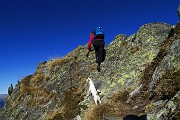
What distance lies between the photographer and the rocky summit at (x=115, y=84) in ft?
48.3

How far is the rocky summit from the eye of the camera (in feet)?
48.3

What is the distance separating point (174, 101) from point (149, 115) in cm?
193

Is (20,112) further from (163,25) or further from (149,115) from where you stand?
(149,115)

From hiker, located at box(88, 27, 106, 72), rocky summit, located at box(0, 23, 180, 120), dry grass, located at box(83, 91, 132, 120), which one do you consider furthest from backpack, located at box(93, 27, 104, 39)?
dry grass, located at box(83, 91, 132, 120)

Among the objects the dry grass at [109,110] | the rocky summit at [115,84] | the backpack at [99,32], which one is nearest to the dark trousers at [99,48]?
the backpack at [99,32]

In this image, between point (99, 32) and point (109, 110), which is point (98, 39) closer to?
point (99, 32)

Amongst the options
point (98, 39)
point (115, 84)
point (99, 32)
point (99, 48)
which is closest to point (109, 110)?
point (115, 84)

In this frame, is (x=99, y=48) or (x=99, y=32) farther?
(x=99, y=48)

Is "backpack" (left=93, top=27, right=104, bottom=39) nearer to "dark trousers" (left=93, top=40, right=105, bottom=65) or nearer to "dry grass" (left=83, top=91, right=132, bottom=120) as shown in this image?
"dark trousers" (left=93, top=40, right=105, bottom=65)

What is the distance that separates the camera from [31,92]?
28.9m

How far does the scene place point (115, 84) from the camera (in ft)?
66.3

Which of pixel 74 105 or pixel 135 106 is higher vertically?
pixel 74 105

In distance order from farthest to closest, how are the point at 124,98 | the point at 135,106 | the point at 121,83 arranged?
the point at 121,83 < the point at 124,98 < the point at 135,106

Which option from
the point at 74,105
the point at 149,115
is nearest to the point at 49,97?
the point at 74,105
